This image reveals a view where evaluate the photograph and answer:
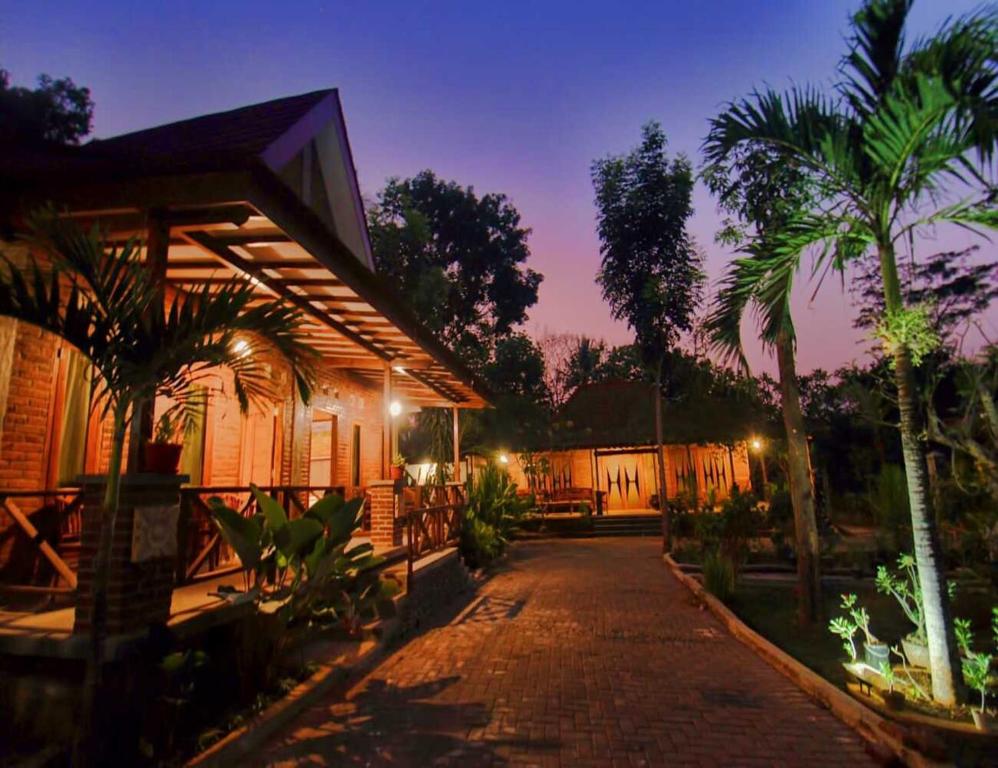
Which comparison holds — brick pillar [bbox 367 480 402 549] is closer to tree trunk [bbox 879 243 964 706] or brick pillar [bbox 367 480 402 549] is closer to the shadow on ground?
the shadow on ground

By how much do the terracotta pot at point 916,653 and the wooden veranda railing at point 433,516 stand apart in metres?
5.55

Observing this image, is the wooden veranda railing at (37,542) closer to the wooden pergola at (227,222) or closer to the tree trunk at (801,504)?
the wooden pergola at (227,222)

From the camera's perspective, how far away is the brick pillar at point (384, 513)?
27.5 feet

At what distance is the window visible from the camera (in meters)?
11.0

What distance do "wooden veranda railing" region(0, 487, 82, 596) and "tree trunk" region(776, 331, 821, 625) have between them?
24.9ft

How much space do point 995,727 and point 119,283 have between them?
20.4ft

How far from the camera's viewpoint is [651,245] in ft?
58.6

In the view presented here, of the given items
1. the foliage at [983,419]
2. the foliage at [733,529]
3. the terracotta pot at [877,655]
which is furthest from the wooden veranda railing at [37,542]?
the foliage at [733,529]

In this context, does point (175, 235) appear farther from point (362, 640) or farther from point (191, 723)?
point (362, 640)

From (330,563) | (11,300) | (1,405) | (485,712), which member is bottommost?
(485,712)

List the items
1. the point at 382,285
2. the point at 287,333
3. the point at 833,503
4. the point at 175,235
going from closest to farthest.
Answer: the point at 287,333, the point at 175,235, the point at 382,285, the point at 833,503

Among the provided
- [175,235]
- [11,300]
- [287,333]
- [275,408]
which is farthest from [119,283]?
[275,408]

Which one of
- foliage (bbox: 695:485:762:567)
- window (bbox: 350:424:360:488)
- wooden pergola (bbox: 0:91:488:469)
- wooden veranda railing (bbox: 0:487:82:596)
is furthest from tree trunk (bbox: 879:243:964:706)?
window (bbox: 350:424:360:488)

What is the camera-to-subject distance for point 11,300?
10.0ft
